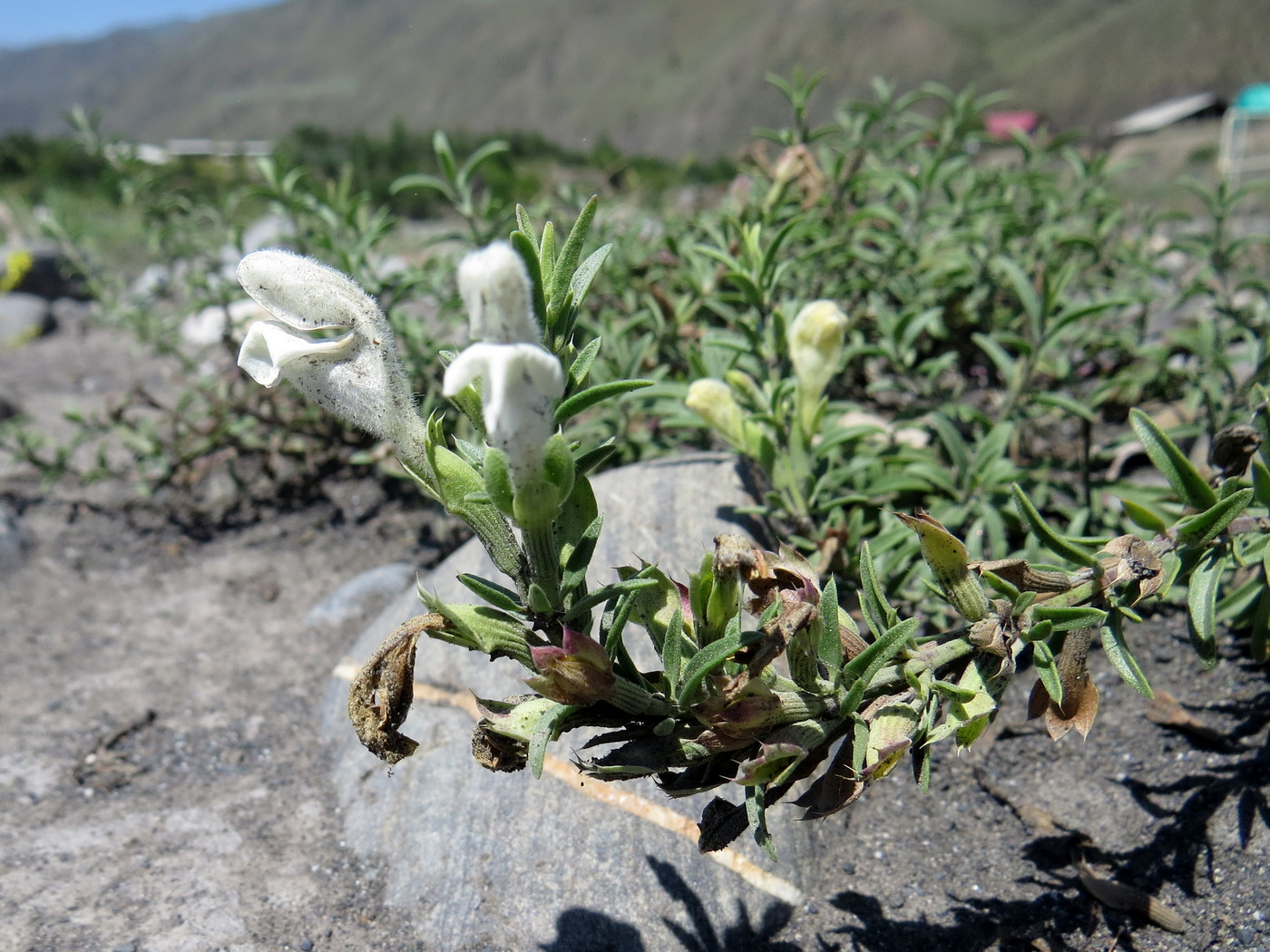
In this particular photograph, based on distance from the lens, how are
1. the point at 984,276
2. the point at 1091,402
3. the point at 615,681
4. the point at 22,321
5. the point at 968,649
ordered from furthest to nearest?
the point at 22,321, the point at 984,276, the point at 1091,402, the point at 968,649, the point at 615,681

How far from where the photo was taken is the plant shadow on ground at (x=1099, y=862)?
1.48 metres

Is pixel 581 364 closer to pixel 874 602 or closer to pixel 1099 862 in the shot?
pixel 874 602

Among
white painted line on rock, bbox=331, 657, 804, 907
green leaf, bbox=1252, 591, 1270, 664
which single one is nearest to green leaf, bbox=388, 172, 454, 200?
white painted line on rock, bbox=331, 657, 804, 907

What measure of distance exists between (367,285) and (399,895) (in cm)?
170

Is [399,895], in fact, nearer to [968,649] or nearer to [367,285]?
[968,649]

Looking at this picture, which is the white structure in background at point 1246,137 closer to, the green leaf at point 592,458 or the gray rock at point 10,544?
the green leaf at point 592,458

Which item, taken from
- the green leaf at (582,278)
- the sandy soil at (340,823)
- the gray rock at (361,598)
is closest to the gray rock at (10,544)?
the sandy soil at (340,823)

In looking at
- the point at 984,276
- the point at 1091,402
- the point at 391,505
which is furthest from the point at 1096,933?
the point at 391,505

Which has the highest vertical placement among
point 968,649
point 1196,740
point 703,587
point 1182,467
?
point 1182,467

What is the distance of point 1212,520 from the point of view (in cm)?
121

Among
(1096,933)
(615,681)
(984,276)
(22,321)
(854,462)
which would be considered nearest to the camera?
(615,681)

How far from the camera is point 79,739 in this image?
224 centimetres

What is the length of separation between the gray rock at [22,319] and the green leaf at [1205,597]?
284 inches

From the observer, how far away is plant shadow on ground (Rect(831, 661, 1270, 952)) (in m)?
1.48
